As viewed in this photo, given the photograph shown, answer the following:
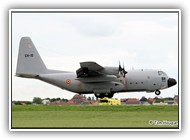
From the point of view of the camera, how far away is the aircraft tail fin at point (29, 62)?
20.6 meters

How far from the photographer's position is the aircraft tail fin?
20641mm

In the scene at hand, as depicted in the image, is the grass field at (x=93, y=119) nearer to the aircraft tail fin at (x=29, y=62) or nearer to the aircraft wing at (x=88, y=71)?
the aircraft tail fin at (x=29, y=62)

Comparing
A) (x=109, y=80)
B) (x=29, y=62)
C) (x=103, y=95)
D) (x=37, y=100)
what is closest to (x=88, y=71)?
(x=109, y=80)

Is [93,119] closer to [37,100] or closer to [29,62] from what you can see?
[37,100]

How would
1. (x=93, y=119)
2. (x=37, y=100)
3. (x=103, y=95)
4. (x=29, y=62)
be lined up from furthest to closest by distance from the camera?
(x=103, y=95) → (x=29, y=62) → (x=37, y=100) → (x=93, y=119)

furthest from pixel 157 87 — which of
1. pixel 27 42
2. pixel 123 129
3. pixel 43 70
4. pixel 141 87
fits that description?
pixel 123 129

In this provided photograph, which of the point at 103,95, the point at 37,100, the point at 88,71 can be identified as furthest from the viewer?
the point at 103,95

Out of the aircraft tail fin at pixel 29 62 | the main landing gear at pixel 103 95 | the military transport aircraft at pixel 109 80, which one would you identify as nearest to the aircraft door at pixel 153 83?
the military transport aircraft at pixel 109 80

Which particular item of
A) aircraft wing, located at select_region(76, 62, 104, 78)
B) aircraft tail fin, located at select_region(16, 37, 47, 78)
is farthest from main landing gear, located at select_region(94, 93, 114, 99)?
aircraft tail fin, located at select_region(16, 37, 47, 78)

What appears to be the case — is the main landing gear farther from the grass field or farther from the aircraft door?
the grass field

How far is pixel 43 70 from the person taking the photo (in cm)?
2633

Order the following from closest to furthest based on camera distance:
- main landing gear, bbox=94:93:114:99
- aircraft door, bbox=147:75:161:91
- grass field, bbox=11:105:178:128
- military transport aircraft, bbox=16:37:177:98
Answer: grass field, bbox=11:105:178:128
military transport aircraft, bbox=16:37:177:98
main landing gear, bbox=94:93:114:99
aircraft door, bbox=147:75:161:91

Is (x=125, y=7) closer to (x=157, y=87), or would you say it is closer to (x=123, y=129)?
(x=123, y=129)

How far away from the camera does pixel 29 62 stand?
80.9ft
